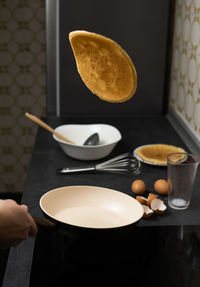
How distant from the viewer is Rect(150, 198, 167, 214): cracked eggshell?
1.18 meters

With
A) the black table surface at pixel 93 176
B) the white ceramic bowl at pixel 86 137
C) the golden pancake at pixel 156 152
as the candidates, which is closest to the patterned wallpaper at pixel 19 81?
the black table surface at pixel 93 176

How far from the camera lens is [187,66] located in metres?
1.78

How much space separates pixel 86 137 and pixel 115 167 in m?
0.24

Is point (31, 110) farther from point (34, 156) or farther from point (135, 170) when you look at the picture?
point (135, 170)

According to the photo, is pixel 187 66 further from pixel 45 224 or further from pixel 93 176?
pixel 45 224

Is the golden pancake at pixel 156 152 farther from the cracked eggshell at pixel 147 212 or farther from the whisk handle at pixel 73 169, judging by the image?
the cracked eggshell at pixel 147 212

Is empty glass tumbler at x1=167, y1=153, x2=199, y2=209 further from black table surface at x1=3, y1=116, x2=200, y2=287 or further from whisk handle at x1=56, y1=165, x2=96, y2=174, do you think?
whisk handle at x1=56, y1=165, x2=96, y2=174

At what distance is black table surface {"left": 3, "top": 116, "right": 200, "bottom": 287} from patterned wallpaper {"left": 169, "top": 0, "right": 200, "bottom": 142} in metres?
0.09

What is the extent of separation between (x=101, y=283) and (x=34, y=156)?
77 centimetres

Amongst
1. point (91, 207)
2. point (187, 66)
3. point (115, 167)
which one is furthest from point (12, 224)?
point (187, 66)

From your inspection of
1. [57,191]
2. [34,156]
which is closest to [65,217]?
[57,191]

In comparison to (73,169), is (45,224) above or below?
above

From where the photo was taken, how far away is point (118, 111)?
6.80ft

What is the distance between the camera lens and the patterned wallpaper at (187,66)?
1.65 metres
